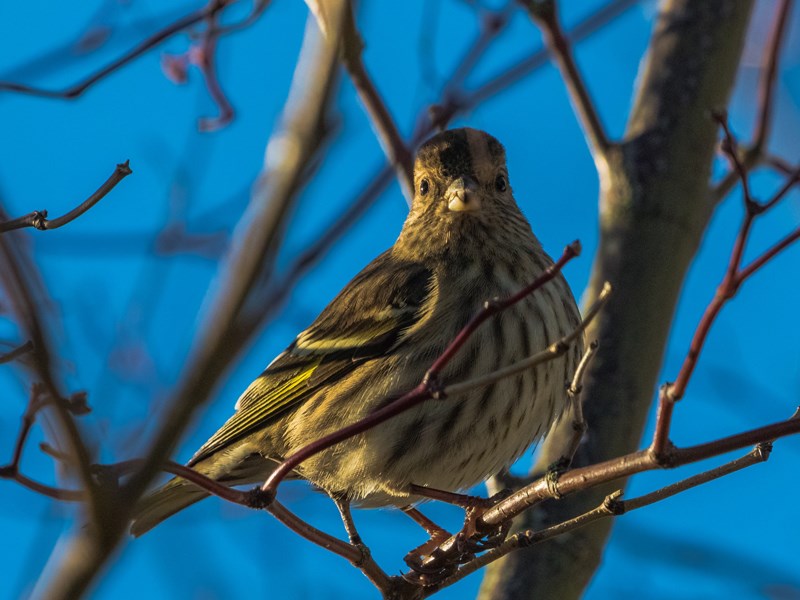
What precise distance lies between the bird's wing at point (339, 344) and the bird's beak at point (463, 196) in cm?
35

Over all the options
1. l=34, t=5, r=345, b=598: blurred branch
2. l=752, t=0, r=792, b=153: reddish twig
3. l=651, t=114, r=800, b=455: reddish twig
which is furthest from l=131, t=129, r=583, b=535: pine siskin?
l=34, t=5, r=345, b=598: blurred branch

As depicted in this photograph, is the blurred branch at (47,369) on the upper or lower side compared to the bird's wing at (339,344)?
lower

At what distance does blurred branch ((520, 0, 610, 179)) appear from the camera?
5.64 metres

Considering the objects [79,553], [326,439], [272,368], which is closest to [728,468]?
[326,439]

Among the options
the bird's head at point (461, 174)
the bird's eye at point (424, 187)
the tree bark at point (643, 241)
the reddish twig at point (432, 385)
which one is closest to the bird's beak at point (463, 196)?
the bird's head at point (461, 174)

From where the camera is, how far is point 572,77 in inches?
233

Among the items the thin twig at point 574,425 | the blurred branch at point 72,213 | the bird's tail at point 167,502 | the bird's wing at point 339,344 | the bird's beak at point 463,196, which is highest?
the bird's beak at point 463,196

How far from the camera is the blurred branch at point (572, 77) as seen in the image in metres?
5.64

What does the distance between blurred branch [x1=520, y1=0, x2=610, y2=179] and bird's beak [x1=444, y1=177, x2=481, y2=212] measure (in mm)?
825

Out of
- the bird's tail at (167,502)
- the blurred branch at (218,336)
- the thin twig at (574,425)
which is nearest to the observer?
the blurred branch at (218,336)

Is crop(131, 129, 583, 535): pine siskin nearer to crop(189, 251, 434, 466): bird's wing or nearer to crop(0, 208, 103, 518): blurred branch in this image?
crop(189, 251, 434, 466): bird's wing

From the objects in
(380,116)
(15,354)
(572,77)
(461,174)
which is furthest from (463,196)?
(15,354)

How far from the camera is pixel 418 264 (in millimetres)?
5492

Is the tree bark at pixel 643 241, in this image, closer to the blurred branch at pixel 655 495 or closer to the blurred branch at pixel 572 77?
the blurred branch at pixel 572 77
